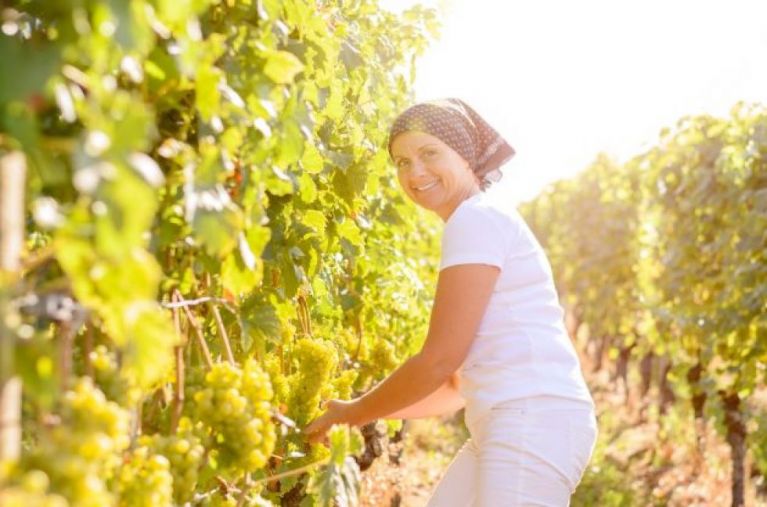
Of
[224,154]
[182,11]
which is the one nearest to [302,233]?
[224,154]

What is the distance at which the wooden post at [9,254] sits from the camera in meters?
0.94

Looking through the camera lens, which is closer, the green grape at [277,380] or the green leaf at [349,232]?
the green grape at [277,380]

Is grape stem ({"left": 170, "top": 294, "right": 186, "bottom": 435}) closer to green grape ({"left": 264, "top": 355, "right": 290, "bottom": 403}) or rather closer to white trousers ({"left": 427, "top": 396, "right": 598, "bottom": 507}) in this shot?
green grape ({"left": 264, "top": 355, "right": 290, "bottom": 403})

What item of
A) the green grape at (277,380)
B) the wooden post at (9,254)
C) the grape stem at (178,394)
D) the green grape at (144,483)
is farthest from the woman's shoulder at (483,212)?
the wooden post at (9,254)

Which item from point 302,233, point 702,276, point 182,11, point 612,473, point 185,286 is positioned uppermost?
point 702,276

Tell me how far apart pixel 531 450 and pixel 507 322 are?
0.31 m

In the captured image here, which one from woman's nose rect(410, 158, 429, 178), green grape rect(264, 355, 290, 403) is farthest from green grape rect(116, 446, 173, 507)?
woman's nose rect(410, 158, 429, 178)

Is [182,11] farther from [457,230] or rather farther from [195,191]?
[457,230]

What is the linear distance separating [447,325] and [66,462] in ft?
4.34

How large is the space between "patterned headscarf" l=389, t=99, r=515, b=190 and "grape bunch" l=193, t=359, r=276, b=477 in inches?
43.5

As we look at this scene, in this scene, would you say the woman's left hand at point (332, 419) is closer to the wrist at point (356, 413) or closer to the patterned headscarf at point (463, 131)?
the wrist at point (356, 413)

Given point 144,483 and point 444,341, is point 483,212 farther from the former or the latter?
point 144,483

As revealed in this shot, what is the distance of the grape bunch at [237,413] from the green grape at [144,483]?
0.22 meters

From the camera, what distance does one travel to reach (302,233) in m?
2.78
